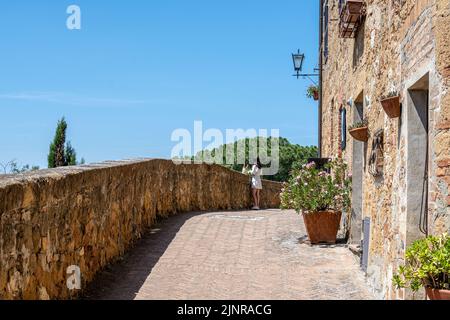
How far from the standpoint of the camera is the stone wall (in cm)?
418

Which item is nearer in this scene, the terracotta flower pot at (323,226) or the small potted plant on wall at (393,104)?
the small potted plant on wall at (393,104)

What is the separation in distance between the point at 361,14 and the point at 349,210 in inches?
121

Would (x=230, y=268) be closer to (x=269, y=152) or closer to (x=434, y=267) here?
(x=434, y=267)

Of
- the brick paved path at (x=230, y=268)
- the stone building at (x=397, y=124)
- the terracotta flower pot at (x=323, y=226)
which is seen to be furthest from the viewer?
the terracotta flower pot at (x=323, y=226)

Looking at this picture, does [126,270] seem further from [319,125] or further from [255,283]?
[319,125]

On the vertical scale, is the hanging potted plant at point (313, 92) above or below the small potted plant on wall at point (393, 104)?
above

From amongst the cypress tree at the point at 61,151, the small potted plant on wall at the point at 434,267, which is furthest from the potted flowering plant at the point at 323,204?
the cypress tree at the point at 61,151

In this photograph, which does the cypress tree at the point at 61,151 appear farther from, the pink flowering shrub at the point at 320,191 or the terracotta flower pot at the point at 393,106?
the terracotta flower pot at the point at 393,106

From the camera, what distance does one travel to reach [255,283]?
6.88 metres

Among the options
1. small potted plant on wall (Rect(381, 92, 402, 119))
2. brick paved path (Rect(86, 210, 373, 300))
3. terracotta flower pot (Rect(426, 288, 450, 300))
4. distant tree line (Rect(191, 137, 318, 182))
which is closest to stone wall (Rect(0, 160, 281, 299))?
brick paved path (Rect(86, 210, 373, 300))

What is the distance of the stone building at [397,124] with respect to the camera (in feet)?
13.6

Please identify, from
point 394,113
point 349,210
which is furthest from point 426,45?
point 349,210

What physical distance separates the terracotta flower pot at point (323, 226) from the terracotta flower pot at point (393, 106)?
3.98m

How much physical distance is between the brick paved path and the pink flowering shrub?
65 centimetres
